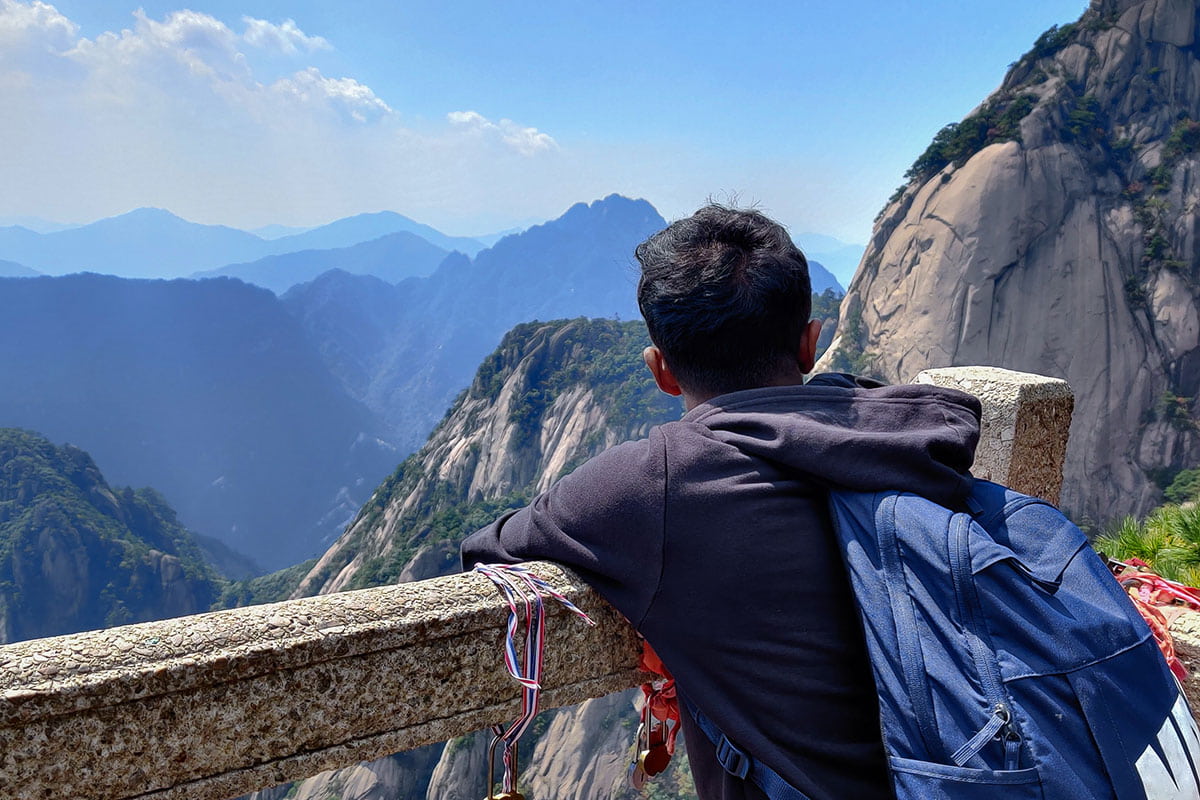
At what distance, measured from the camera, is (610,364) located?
49656 mm

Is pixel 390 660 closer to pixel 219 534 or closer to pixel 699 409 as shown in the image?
pixel 699 409

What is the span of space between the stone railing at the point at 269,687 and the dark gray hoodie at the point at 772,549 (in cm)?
27

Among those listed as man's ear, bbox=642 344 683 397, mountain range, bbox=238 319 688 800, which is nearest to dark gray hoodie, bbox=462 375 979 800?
man's ear, bbox=642 344 683 397

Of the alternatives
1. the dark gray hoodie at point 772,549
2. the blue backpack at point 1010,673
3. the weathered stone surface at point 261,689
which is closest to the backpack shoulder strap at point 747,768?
the dark gray hoodie at point 772,549

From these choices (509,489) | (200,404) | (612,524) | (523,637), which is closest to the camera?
(612,524)

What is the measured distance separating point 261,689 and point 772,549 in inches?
35.0

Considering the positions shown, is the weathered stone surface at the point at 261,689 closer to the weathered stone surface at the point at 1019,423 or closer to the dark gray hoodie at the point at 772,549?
the dark gray hoodie at the point at 772,549

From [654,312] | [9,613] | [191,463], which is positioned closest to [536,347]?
A: [9,613]

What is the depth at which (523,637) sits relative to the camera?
142 centimetres

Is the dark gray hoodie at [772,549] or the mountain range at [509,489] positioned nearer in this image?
the dark gray hoodie at [772,549]

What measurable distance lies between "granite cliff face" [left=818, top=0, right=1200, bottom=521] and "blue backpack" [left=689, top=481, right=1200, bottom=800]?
29.8m

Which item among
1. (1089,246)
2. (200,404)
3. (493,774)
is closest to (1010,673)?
(493,774)

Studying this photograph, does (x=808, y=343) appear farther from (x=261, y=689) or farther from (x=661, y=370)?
(x=261, y=689)

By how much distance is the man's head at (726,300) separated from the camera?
1.35 m
